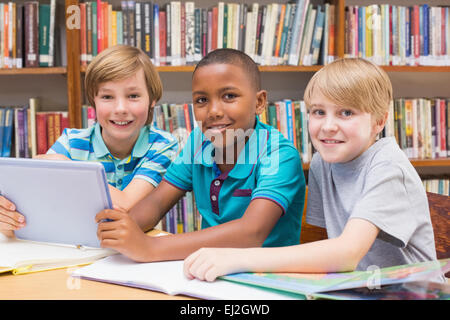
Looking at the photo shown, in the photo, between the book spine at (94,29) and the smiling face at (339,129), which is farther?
the book spine at (94,29)

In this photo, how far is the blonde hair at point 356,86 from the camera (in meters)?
0.86

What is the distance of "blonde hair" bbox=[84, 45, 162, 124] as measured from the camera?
1.22 m

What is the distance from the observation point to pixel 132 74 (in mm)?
1240

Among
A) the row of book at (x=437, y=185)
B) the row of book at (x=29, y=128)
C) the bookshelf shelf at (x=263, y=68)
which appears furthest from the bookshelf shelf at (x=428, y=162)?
the row of book at (x=29, y=128)

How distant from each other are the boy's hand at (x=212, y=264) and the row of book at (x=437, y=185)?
6.03 feet

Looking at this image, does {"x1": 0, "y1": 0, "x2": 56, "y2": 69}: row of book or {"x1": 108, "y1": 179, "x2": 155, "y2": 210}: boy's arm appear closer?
{"x1": 108, "y1": 179, "x2": 155, "y2": 210}: boy's arm

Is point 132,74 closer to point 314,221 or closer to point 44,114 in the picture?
point 314,221

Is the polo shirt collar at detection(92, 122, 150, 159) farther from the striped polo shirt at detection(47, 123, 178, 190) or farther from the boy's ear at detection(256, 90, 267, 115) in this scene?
the boy's ear at detection(256, 90, 267, 115)

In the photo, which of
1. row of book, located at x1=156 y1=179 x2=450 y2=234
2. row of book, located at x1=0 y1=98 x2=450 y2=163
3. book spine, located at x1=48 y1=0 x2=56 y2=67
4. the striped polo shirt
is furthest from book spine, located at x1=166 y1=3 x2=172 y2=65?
the striped polo shirt

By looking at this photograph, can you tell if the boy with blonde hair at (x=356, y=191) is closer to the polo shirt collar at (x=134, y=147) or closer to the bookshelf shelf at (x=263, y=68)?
the polo shirt collar at (x=134, y=147)

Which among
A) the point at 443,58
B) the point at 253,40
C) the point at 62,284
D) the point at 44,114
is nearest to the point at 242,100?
the point at 62,284

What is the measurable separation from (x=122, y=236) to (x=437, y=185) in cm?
195

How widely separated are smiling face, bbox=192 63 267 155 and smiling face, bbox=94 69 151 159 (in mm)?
300
